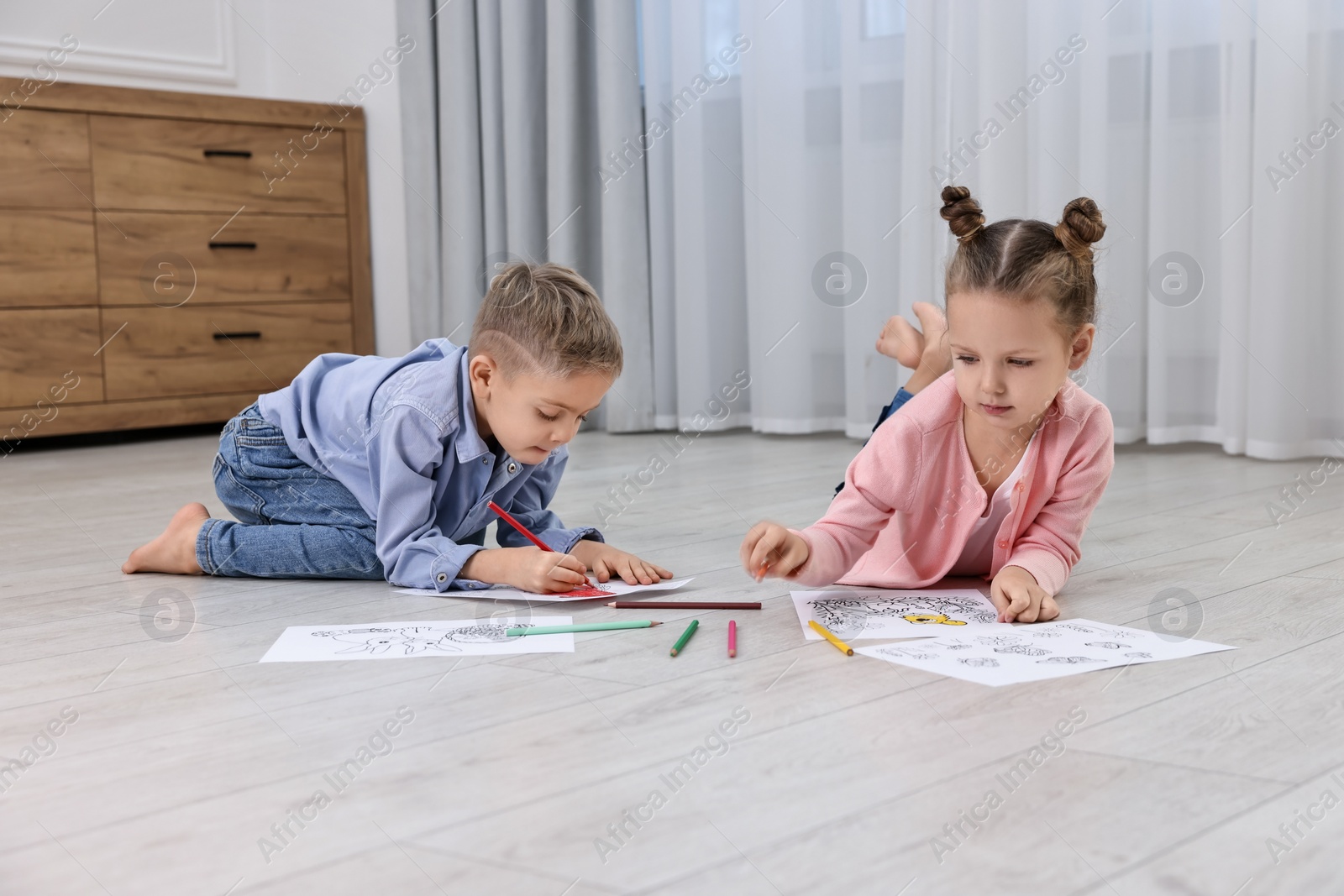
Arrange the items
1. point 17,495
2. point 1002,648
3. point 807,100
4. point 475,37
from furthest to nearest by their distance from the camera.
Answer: point 475,37 → point 807,100 → point 17,495 → point 1002,648

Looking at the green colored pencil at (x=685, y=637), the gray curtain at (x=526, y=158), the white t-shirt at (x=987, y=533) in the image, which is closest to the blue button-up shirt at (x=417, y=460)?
the green colored pencil at (x=685, y=637)

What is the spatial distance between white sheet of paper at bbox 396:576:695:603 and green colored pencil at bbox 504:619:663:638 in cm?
9

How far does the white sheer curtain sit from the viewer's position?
224 centimetres

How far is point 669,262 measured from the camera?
3.06 meters

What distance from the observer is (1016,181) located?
8.05 ft

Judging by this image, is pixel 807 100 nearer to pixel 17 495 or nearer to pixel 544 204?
pixel 544 204

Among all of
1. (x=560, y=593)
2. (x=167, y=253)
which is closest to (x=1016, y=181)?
(x=560, y=593)

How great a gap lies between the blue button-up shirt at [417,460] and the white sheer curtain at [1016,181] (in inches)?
43.6

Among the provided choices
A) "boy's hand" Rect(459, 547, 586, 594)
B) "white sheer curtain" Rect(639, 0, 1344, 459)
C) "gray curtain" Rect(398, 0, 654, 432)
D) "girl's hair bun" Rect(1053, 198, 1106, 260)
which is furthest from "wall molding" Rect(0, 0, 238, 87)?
"girl's hair bun" Rect(1053, 198, 1106, 260)

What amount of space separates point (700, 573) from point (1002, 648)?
1.54 feet

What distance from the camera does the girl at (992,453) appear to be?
3.93 feet

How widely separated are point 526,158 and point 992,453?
2096 millimetres

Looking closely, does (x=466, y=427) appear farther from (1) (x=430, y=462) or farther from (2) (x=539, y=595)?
(2) (x=539, y=595)

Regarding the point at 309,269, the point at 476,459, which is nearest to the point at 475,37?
the point at 309,269
